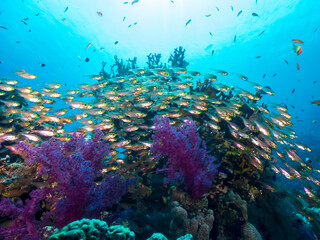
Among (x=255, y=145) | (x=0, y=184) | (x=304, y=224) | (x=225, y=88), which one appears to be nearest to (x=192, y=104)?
(x=225, y=88)

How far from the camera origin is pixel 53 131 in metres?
7.26

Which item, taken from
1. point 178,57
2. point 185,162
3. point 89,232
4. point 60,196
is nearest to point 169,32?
point 178,57

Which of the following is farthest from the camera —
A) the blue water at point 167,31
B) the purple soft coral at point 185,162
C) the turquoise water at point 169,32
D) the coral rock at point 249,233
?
the blue water at point 167,31

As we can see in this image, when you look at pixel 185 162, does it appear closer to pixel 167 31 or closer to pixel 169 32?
pixel 167 31

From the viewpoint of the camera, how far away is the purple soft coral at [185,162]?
12.5 feet

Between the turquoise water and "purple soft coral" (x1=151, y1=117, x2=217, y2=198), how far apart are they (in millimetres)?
20068

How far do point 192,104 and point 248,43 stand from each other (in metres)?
42.8

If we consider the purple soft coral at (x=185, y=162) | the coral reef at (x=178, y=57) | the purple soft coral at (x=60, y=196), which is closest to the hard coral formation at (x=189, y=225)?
the purple soft coral at (x=185, y=162)

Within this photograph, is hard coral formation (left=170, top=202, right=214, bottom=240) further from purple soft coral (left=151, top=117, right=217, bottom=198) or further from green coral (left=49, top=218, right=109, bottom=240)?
green coral (left=49, top=218, right=109, bottom=240)

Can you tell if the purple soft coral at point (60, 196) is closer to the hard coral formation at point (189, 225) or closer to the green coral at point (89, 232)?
the green coral at point (89, 232)

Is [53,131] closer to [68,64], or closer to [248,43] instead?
[248,43]

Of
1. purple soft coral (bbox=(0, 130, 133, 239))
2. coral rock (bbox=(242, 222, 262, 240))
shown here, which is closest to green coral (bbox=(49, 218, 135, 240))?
purple soft coral (bbox=(0, 130, 133, 239))

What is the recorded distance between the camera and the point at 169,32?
1593 inches

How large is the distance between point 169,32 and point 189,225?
144 feet
